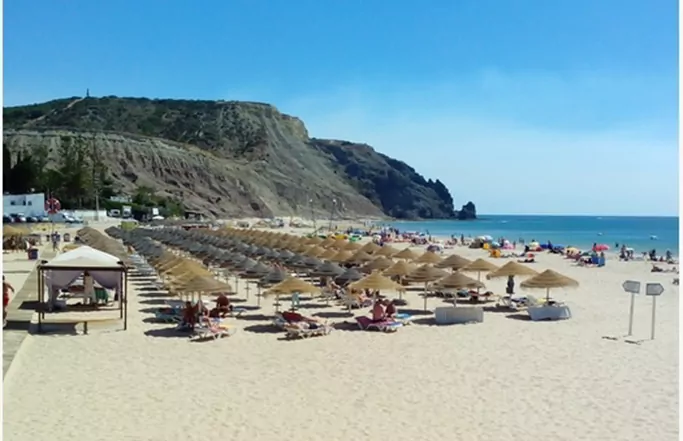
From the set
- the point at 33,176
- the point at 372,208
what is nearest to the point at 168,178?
the point at 33,176

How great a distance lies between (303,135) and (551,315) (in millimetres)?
147137

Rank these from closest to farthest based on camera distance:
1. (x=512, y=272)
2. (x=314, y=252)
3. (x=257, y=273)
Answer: (x=257, y=273), (x=512, y=272), (x=314, y=252)

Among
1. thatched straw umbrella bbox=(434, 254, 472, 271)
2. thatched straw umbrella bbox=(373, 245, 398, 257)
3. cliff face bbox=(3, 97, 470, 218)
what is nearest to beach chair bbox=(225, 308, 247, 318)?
thatched straw umbrella bbox=(434, 254, 472, 271)

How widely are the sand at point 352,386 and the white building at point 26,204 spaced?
172 ft

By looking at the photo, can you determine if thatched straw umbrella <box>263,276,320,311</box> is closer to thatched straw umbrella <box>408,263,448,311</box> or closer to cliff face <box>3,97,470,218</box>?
thatched straw umbrella <box>408,263,448,311</box>

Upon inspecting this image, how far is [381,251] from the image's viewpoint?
1050 inches

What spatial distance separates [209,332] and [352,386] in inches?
177

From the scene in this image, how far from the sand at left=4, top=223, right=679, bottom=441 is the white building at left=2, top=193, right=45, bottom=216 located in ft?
172

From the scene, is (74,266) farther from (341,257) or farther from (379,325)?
(341,257)

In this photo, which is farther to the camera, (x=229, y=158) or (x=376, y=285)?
(x=229, y=158)

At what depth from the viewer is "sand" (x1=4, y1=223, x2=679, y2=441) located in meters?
7.96

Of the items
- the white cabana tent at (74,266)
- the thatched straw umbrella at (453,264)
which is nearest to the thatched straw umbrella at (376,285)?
the white cabana tent at (74,266)

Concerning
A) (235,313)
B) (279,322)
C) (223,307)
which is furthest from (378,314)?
(223,307)

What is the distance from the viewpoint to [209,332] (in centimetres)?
1338
